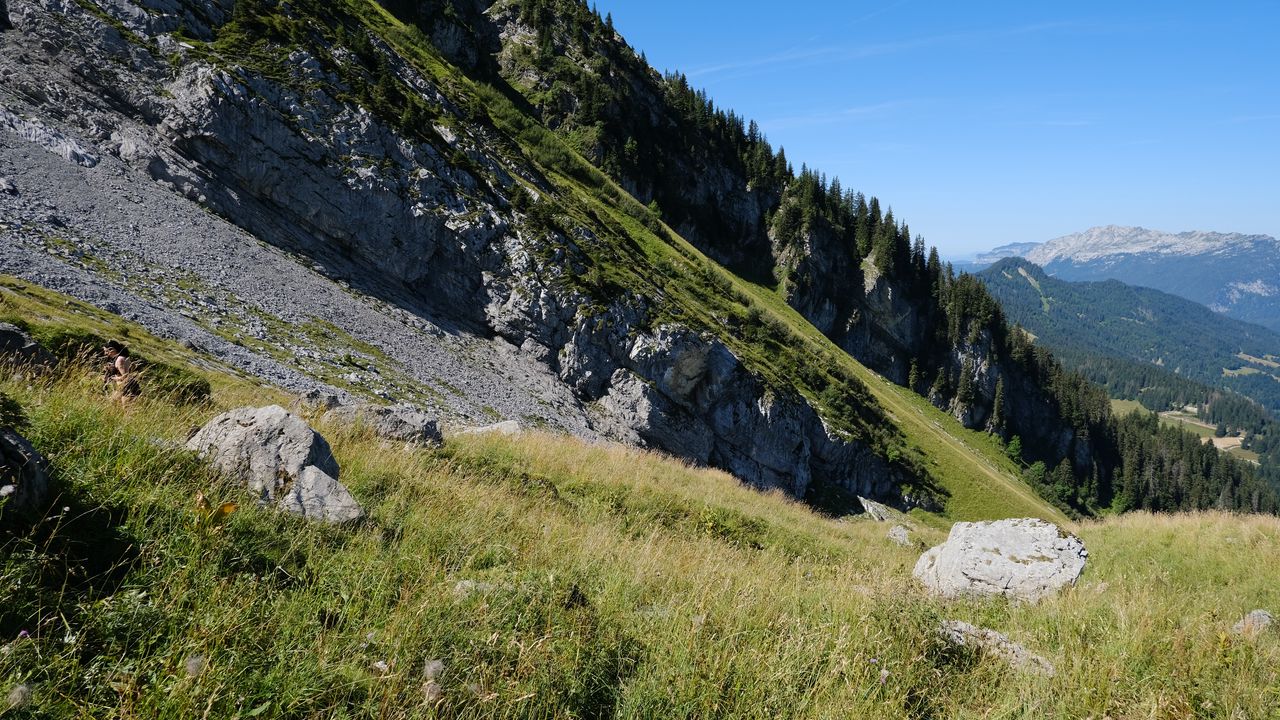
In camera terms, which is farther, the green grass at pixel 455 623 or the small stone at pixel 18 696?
the green grass at pixel 455 623

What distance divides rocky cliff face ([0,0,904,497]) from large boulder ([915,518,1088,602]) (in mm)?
22488

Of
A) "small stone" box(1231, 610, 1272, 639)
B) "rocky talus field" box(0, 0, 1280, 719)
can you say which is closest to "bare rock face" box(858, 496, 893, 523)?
"rocky talus field" box(0, 0, 1280, 719)

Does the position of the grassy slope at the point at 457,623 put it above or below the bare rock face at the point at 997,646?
below

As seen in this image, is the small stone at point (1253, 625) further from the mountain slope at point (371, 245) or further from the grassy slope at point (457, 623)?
the mountain slope at point (371, 245)

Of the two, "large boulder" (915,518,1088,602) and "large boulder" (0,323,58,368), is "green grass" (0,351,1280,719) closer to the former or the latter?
"large boulder" (915,518,1088,602)

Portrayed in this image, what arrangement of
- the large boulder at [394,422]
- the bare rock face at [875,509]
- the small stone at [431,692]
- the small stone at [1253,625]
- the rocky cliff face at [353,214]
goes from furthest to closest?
the bare rock face at [875,509] → the rocky cliff face at [353,214] → the large boulder at [394,422] → the small stone at [1253,625] → the small stone at [431,692]

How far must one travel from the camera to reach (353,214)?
36.7m

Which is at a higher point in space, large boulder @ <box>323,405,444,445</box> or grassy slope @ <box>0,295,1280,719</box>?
grassy slope @ <box>0,295,1280,719</box>

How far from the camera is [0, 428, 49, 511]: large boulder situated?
3.50 meters

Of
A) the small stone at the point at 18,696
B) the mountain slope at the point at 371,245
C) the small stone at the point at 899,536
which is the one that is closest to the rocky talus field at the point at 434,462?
the small stone at the point at 18,696

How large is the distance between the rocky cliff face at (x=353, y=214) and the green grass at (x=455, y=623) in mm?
21036

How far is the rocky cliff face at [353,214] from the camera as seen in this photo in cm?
2670

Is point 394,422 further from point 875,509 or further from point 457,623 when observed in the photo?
point 875,509

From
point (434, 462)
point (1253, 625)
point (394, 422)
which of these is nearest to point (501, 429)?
point (394, 422)
